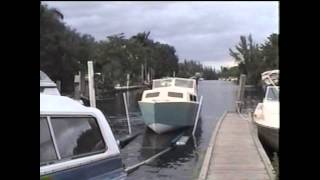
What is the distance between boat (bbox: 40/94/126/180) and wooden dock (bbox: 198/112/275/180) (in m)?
4.13

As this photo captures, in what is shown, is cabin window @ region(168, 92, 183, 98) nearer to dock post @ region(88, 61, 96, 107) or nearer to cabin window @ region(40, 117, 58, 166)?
dock post @ region(88, 61, 96, 107)

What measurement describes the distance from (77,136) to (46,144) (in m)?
0.49

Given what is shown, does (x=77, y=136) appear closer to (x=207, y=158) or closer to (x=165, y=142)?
(x=207, y=158)

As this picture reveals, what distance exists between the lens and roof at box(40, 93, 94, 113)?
4669mm

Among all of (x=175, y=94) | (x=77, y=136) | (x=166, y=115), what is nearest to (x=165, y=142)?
(x=166, y=115)

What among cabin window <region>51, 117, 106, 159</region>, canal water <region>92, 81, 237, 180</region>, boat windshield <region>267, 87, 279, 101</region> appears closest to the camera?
cabin window <region>51, 117, 106, 159</region>

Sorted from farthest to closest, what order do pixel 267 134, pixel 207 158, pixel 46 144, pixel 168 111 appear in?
pixel 168 111, pixel 267 134, pixel 207 158, pixel 46 144

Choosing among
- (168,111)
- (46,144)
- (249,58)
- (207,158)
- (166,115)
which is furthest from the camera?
(168,111)

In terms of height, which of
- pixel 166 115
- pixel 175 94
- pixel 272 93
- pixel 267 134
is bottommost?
pixel 166 115

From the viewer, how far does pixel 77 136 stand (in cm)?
489

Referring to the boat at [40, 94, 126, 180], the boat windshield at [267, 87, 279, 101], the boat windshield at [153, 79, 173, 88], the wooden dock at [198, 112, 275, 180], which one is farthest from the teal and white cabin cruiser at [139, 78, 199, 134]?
the boat at [40, 94, 126, 180]
